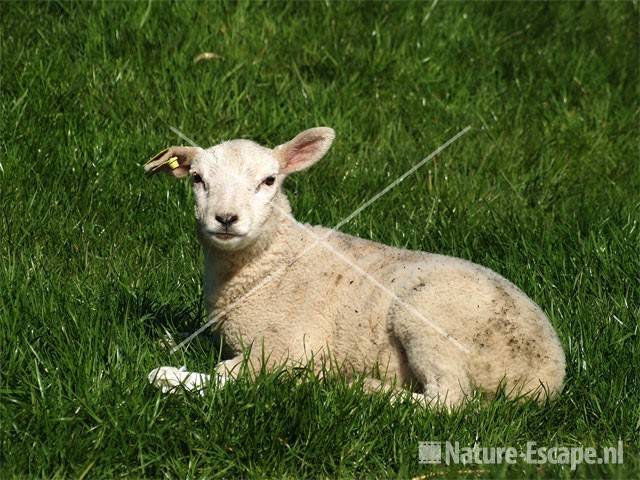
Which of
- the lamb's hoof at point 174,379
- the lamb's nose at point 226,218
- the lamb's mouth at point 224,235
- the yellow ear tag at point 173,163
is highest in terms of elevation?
the lamb's nose at point 226,218

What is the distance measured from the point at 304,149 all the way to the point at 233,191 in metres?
0.54

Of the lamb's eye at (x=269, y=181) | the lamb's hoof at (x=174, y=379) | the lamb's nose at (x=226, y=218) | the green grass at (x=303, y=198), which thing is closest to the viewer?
the green grass at (x=303, y=198)

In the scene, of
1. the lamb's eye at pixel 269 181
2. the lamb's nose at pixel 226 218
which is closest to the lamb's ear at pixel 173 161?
the lamb's eye at pixel 269 181

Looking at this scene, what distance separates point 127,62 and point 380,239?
6.88 feet

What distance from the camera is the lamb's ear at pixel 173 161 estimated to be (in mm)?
5094

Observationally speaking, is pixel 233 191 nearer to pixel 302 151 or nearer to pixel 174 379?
pixel 302 151

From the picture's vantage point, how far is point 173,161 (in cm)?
518

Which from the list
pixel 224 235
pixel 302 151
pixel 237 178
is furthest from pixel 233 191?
pixel 302 151

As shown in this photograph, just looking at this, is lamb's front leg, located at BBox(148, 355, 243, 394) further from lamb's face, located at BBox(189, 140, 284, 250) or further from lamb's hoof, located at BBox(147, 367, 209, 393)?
lamb's face, located at BBox(189, 140, 284, 250)

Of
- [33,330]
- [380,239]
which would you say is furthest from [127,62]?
[33,330]

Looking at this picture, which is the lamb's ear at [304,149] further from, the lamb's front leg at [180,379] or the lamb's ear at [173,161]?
the lamb's front leg at [180,379]

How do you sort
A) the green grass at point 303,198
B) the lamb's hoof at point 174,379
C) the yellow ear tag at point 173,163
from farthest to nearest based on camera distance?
1. the yellow ear tag at point 173,163
2. the lamb's hoof at point 174,379
3. the green grass at point 303,198

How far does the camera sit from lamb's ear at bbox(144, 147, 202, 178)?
509 cm

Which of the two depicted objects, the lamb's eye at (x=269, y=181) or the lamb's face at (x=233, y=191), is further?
the lamb's eye at (x=269, y=181)
